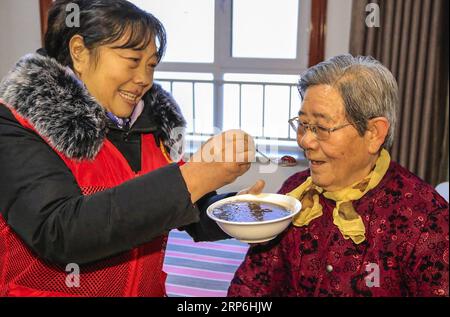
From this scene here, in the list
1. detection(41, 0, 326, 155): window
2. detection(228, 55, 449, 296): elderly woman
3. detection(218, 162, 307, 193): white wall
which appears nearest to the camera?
detection(228, 55, 449, 296): elderly woman

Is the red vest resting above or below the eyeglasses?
below

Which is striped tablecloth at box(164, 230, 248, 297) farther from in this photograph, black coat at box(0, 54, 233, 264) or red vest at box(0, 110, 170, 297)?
black coat at box(0, 54, 233, 264)

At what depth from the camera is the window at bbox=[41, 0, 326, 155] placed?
412cm

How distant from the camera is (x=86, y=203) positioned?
3.14 feet

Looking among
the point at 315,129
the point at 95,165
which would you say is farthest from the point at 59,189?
the point at 315,129

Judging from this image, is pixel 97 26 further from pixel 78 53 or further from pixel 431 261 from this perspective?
pixel 431 261

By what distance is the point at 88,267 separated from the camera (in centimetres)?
120

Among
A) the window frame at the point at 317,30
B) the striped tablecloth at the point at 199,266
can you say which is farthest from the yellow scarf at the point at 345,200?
the window frame at the point at 317,30

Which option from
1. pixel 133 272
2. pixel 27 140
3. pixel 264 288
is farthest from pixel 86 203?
pixel 264 288

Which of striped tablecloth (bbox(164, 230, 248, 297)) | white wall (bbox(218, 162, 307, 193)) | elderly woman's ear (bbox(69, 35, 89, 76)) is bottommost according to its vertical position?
striped tablecloth (bbox(164, 230, 248, 297))

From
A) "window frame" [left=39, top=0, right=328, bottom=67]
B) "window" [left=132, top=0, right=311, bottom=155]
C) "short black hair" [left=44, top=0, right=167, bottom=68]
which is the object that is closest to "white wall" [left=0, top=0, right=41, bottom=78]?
"window frame" [left=39, top=0, right=328, bottom=67]

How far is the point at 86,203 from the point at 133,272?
0.38 metres

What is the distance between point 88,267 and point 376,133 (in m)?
0.85
